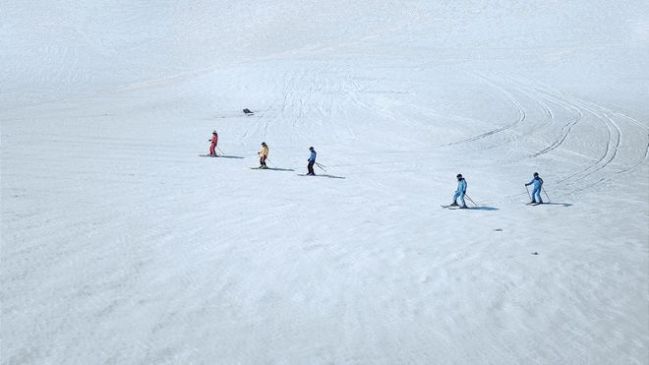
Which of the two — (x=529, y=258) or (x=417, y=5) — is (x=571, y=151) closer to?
(x=529, y=258)

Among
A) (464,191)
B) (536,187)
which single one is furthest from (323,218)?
(536,187)

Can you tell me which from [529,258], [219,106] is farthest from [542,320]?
[219,106]

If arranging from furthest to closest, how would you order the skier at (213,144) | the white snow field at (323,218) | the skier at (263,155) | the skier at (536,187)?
the skier at (213,144)
the skier at (263,155)
the skier at (536,187)
the white snow field at (323,218)

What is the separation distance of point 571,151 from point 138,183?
1763 cm

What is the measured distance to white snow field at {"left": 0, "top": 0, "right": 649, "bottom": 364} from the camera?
7719 millimetres

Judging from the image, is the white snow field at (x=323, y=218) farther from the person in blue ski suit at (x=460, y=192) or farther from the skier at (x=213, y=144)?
the skier at (x=213, y=144)

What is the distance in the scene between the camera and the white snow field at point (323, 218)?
304 inches

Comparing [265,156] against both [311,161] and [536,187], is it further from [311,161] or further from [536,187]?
[536,187]

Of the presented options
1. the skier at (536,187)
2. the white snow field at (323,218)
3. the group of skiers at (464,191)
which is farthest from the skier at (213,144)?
the skier at (536,187)

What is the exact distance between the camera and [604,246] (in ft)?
40.3

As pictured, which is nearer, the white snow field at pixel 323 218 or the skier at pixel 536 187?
the white snow field at pixel 323 218

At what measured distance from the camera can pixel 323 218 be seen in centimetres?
1327

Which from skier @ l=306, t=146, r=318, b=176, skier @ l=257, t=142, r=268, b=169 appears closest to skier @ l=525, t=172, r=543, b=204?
skier @ l=306, t=146, r=318, b=176

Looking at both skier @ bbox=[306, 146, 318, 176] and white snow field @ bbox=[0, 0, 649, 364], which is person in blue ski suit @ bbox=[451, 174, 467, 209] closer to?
white snow field @ bbox=[0, 0, 649, 364]
